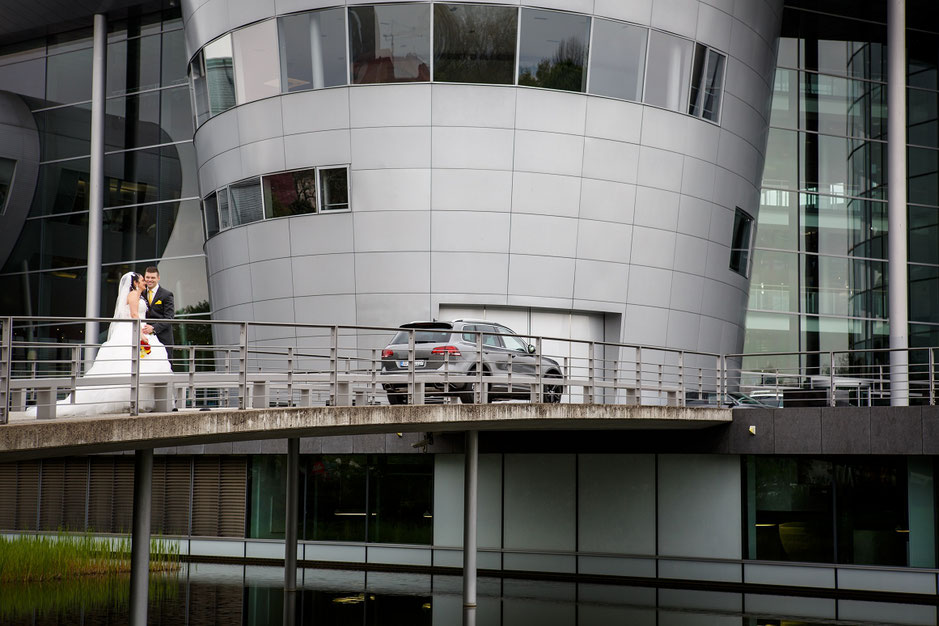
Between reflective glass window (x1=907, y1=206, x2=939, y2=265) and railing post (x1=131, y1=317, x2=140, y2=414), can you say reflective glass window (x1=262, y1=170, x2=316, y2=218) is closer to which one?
railing post (x1=131, y1=317, x2=140, y2=414)

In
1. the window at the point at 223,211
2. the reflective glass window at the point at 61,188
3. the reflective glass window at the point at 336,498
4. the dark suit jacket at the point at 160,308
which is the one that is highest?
the reflective glass window at the point at 61,188

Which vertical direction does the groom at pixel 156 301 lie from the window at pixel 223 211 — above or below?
below

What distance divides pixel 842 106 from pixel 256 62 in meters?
19.7

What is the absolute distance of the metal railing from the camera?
39.2 feet

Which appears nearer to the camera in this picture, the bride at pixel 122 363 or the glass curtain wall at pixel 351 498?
the bride at pixel 122 363

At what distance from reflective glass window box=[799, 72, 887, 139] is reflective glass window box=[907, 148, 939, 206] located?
5.87ft

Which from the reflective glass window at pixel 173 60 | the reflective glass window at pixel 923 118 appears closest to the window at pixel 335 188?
the reflective glass window at pixel 173 60

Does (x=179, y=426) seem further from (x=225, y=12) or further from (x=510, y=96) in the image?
(x=225, y=12)

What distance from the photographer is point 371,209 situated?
86.6 feet

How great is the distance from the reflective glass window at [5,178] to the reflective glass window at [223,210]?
1320 cm

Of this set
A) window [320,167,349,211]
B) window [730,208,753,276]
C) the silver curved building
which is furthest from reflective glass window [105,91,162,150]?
window [730,208,753,276]

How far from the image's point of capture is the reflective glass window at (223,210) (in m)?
28.4

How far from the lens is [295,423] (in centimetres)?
1435

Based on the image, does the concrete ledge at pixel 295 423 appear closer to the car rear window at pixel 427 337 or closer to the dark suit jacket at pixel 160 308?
the dark suit jacket at pixel 160 308
